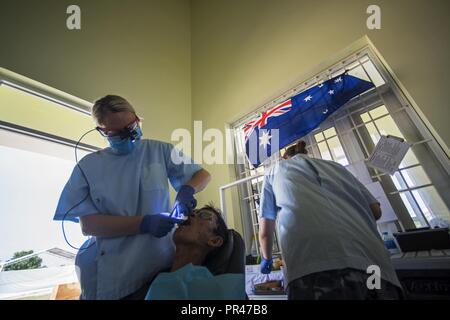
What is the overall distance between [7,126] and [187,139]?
144 cm

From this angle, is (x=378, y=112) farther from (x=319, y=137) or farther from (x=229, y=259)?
(x=229, y=259)

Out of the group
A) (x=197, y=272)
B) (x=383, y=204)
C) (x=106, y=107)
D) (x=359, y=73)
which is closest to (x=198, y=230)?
(x=197, y=272)

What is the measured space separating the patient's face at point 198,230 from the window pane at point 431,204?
117 centimetres

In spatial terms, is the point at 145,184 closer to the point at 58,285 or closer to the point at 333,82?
the point at 333,82

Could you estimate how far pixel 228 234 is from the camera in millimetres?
933

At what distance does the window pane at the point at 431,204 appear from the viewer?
108 cm

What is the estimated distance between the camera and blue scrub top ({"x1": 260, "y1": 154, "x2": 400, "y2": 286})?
0.74 m

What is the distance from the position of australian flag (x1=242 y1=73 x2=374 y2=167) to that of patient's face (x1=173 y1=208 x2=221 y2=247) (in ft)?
2.87

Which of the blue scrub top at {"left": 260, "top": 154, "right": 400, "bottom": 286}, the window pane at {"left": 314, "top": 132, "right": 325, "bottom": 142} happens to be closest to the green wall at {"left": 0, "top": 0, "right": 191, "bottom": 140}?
the window pane at {"left": 314, "top": 132, "right": 325, "bottom": 142}

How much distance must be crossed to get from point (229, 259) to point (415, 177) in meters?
1.20

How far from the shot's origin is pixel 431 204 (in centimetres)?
112

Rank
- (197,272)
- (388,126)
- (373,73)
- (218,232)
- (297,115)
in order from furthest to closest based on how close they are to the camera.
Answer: (297,115) → (373,73) → (388,126) → (218,232) → (197,272)

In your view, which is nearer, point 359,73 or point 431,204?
point 431,204
